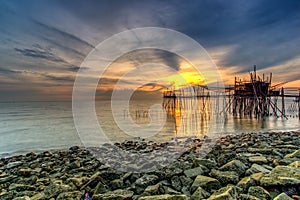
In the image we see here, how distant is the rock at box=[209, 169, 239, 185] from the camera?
455 cm

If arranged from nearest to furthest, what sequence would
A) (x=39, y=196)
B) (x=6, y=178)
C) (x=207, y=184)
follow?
(x=207, y=184) < (x=39, y=196) < (x=6, y=178)

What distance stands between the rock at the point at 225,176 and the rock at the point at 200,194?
699mm

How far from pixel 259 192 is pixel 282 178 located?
29.4 inches

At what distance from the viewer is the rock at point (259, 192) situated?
3713 mm

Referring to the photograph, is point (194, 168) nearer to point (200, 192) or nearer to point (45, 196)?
point (200, 192)

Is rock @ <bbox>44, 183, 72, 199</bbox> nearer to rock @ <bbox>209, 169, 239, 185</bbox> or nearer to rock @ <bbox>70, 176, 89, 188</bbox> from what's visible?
rock @ <bbox>70, 176, 89, 188</bbox>

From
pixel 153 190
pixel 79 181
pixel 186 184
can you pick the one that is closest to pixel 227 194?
pixel 186 184

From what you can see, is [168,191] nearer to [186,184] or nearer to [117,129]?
[186,184]

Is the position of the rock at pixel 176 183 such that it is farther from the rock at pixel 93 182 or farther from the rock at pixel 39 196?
the rock at pixel 39 196

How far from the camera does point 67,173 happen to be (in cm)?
679

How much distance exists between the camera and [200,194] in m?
4.06

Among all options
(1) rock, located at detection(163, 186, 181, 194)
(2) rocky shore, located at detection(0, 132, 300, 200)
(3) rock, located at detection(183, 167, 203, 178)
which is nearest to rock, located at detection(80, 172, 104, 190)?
(2) rocky shore, located at detection(0, 132, 300, 200)

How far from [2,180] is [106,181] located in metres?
3.92

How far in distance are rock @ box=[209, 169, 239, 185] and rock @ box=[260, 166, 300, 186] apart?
23.2 inches
